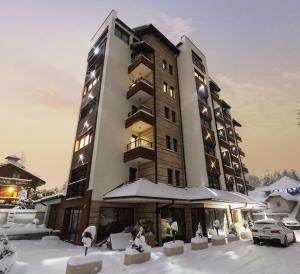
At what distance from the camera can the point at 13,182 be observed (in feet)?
100

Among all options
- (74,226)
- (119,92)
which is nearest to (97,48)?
(119,92)

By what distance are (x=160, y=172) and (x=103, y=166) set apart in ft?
17.1

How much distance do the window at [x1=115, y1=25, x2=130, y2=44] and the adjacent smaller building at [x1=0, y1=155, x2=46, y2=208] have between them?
24.5m

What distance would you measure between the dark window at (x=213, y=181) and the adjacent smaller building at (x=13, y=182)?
25743 millimetres

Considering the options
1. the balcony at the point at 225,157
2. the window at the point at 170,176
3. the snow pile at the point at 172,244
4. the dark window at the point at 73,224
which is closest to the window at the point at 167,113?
the window at the point at 170,176

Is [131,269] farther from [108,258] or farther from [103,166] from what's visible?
[103,166]

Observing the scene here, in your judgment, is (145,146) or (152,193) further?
(145,146)

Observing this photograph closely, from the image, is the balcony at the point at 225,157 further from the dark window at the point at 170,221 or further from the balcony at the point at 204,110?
the dark window at the point at 170,221

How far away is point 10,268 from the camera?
5.08 m

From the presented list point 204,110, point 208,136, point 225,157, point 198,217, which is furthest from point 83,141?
point 225,157

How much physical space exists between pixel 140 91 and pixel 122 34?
896 centimetres

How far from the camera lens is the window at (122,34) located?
78.9 ft

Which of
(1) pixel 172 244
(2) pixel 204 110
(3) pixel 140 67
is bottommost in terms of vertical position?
(1) pixel 172 244

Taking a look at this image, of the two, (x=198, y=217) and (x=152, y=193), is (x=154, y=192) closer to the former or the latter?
(x=152, y=193)
